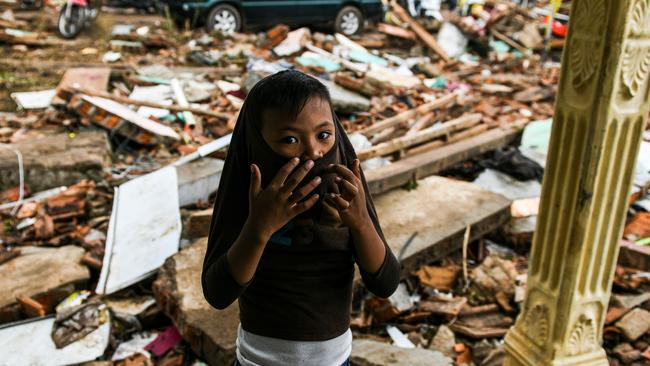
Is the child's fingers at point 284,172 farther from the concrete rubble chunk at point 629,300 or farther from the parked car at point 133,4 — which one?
the parked car at point 133,4

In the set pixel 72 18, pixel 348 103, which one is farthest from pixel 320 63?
pixel 72 18

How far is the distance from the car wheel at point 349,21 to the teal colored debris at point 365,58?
2.06 m

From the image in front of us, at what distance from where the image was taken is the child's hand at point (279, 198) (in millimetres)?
1384

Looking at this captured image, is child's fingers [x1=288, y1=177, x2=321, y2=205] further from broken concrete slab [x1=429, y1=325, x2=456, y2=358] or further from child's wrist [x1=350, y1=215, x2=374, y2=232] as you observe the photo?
broken concrete slab [x1=429, y1=325, x2=456, y2=358]

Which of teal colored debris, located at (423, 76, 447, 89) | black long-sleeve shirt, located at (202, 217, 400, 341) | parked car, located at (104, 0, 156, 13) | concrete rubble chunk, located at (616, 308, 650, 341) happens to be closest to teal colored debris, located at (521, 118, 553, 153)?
teal colored debris, located at (423, 76, 447, 89)

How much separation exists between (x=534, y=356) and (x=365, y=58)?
9.31 m

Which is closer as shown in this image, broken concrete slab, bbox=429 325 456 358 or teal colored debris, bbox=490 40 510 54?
broken concrete slab, bbox=429 325 456 358

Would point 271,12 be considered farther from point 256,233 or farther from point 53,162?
point 256,233

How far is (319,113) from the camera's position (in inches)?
59.1

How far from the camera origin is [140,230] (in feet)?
14.8

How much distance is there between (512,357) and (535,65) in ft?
34.7

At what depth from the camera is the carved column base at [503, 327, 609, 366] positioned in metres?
2.65

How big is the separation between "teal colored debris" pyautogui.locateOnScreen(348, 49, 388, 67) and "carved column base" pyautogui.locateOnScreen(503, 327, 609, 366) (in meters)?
8.84

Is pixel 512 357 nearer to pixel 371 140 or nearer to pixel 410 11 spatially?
pixel 371 140
